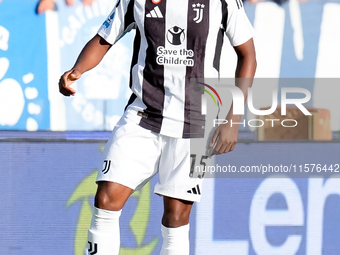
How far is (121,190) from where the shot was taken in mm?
2252

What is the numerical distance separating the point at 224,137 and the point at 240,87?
0.26 metres

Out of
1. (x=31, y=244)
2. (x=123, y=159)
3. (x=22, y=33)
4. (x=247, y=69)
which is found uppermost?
(x=22, y=33)

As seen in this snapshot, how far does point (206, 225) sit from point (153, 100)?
3.97 feet

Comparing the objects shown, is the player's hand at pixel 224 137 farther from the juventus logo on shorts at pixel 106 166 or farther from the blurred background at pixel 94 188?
the blurred background at pixel 94 188

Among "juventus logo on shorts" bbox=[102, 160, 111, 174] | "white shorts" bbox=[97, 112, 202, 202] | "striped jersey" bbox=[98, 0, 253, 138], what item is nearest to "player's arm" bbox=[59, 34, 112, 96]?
"striped jersey" bbox=[98, 0, 253, 138]

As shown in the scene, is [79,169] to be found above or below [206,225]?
above

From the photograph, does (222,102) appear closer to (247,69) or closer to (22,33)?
(247,69)

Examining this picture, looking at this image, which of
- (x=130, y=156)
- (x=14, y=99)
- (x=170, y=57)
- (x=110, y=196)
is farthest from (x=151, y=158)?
(x=14, y=99)

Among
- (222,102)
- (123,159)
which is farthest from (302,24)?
(123,159)

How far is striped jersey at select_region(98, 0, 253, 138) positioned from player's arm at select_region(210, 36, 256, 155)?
131 millimetres

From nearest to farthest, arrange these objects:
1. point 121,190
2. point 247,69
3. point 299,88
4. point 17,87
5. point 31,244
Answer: point 121,190 < point 247,69 < point 31,244 < point 17,87 < point 299,88

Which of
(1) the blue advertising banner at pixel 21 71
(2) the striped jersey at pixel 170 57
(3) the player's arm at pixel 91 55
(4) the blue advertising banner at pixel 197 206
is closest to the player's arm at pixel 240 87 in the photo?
(2) the striped jersey at pixel 170 57

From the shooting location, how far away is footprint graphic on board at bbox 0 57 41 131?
366 cm

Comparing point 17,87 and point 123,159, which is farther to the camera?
point 17,87
